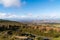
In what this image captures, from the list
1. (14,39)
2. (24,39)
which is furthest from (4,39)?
(24,39)

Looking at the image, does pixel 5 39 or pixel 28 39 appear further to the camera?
pixel 28 39

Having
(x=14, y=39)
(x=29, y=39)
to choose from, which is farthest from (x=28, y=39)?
(x=14, y=39)

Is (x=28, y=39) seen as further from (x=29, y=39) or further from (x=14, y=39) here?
(x=14, y=39)

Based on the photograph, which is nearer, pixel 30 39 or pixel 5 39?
pixel 5 39

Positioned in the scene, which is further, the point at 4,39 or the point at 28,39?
the point at 28,39

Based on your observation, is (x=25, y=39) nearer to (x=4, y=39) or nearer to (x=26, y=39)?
(x=26, y=39)

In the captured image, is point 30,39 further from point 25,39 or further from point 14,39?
point 14,39
